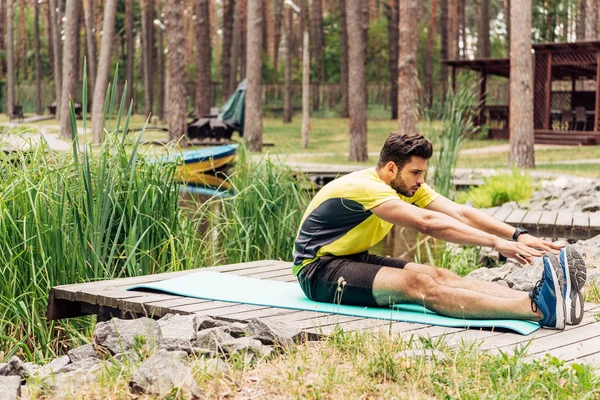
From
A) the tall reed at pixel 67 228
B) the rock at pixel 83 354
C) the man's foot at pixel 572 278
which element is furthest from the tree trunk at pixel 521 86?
the rock at pixel 83 354

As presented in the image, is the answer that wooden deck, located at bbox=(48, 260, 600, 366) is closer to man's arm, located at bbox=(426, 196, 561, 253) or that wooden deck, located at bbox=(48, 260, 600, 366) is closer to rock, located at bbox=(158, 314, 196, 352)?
rock, located at bbox=(158, 314, 196, 352)

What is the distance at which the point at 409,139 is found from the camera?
4406mm

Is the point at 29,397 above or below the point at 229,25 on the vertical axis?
below

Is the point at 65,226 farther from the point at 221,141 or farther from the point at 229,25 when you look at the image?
the point at 229,25

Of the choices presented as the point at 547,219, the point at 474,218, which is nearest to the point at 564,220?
the point at 547,219

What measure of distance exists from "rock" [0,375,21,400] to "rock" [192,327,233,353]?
0.74m

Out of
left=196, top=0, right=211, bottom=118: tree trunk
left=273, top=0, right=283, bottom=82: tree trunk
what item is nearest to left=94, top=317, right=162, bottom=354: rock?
left=196, top=0, right=211, bottom=118: tree trunk

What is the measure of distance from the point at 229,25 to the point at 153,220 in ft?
95.3

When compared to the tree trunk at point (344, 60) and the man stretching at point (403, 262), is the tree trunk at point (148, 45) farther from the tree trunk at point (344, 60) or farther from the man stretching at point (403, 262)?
the man stretching at point (403, 262)

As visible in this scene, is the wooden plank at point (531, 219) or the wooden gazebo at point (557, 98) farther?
the wooden gazebo at point (557, 98)

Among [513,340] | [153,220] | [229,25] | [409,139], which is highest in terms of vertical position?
[229,25]

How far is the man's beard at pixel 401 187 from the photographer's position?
4.54 metres

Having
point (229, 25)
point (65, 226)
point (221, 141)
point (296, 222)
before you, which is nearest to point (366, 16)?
point (229, 25)

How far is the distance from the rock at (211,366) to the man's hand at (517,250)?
54.5 inches
